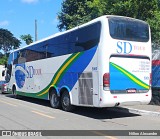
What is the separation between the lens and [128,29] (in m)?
13.3

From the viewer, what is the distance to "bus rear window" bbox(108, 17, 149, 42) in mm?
12859

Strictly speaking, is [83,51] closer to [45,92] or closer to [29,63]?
[45,92]

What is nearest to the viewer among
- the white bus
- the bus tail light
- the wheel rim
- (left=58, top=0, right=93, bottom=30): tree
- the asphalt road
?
the asphalt road

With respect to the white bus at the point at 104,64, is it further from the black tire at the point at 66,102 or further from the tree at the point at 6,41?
the tree at the point at 6,41

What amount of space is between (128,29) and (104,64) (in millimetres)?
1889

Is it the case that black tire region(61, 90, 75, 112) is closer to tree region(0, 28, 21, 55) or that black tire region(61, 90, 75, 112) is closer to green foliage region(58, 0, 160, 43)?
green foliage region(58, 0, 160, 43)

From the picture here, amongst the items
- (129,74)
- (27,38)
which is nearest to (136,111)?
(129,74)

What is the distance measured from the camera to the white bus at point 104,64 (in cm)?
1257

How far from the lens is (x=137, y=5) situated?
58.0ft

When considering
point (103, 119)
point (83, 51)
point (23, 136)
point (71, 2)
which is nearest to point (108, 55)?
point (83, 51)

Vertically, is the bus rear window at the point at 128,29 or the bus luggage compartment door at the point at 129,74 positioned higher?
the bus rear window at the point at 128,29

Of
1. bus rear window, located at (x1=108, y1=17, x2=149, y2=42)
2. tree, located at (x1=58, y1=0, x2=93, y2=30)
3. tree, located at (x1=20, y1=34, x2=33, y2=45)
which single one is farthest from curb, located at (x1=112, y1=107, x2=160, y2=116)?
tree, located at (x1=20, y1=34, x2=33, y2=45)

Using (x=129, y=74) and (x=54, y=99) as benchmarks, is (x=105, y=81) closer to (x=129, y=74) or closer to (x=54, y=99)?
(x=129, y=74)

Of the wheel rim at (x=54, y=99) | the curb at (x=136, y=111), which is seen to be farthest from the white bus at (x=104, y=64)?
the curb at (x=136, y=111)
